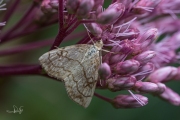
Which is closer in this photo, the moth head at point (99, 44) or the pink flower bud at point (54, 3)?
the moth head at point (99, 44)

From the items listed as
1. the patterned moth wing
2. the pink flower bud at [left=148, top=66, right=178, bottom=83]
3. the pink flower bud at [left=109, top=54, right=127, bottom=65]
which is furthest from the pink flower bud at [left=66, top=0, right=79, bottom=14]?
the pink flower bud at [left=148, top=66, right=178, bottom=83]

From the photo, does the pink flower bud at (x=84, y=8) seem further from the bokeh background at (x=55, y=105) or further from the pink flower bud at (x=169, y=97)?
the bokeh background at (x=55, y=105)

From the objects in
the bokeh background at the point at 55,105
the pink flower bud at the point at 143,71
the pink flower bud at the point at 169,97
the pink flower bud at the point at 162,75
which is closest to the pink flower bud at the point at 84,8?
the pink flower bud at the point at 143,71

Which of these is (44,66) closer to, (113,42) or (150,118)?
(113,42)

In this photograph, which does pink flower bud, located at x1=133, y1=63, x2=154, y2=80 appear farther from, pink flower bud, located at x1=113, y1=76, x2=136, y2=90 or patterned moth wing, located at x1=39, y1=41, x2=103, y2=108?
patterned moth wing, located at x1=39, y1=41, x2=103, y2=108

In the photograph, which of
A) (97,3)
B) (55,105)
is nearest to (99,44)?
(97,3)
